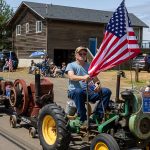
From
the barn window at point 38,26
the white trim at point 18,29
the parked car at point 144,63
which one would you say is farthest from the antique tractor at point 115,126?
the white trim at point 18,29

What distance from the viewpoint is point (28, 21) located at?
48.7 meters

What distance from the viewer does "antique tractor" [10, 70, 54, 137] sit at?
9.06 m

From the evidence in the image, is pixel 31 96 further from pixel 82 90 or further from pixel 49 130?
pixel 82 90

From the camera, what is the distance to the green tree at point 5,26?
52719 mm

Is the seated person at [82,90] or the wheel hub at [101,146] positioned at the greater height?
the seated person at [82,90]

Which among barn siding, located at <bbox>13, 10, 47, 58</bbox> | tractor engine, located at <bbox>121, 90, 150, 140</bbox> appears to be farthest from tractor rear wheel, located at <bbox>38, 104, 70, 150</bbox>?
barn siding, located at <bbox>13, 10, 47, 58</bbox>

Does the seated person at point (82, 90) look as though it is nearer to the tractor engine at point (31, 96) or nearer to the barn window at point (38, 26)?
the tractor engine at point (31, 96)

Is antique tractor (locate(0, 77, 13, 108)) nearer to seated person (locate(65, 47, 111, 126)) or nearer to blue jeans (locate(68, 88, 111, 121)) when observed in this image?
seated person (locate(65, 47, 111, 126))

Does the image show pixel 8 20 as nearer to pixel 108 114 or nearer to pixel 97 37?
pixel 97 37

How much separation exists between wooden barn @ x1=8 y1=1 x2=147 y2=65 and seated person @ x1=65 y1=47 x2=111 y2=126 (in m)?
36.0

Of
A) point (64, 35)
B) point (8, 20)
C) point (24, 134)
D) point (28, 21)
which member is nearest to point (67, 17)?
point (64, 35)

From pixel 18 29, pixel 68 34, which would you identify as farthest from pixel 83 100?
pixel 18 29

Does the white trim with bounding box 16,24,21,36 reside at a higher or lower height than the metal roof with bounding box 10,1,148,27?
lower

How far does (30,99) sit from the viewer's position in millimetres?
9578
